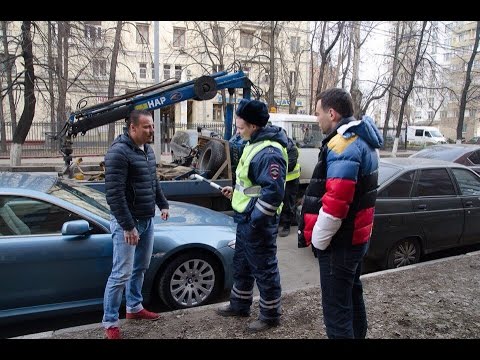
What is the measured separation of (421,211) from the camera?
530cm

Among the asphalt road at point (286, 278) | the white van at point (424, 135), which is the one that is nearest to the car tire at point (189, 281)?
the asphalt road at point (286, 278)

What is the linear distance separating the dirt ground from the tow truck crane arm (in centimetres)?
458

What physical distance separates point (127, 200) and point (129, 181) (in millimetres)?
155

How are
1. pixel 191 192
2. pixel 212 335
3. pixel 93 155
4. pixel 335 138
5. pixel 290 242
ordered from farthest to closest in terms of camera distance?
pixel 93 155
pixel 191 192
pixel 290 242
pixel 212 335
pixel 335 138

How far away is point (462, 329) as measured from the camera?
3.41m

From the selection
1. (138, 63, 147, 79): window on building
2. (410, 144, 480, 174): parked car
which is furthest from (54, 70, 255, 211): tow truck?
(138, 63, 147, 79): window on building

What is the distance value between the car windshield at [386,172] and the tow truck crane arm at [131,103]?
3.47 m

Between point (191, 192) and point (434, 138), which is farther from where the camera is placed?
point (434, 138)

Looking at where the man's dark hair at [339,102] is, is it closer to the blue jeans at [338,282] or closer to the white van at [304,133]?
the blue jeans at [338,282]

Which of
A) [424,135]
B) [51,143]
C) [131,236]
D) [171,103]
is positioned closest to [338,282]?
[131,236]

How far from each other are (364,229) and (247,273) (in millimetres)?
1240

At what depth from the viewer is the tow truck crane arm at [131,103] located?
286 inches
